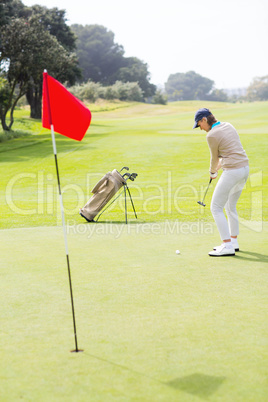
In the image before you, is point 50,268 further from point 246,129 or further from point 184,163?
point 246,129

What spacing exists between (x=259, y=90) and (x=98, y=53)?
55012mm

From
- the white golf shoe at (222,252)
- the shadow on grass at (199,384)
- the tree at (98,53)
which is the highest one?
the tree at (98,53)

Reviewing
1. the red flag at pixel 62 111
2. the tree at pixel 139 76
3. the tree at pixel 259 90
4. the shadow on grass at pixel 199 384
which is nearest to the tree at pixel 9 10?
the red flag at pixel 62 111

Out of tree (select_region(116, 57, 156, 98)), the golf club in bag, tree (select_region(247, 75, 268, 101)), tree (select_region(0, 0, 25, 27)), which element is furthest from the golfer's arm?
tree (select_region(247, 75, 268, 101))

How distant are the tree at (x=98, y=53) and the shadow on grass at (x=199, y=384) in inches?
4128

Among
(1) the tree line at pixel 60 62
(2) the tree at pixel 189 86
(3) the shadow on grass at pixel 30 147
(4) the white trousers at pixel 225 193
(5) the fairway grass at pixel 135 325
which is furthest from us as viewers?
(2) the tree at pixel 189 86

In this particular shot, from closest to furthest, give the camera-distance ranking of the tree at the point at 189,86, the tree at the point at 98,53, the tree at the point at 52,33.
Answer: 1. the tree at the point at 52,33
2. the tree at the point at 98,53
3. the tree at the point at 189,86

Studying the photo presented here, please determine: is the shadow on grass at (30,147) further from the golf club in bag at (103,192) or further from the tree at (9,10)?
the golf club in bag at (103,192)

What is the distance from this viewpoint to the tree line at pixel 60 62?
36.5 meters

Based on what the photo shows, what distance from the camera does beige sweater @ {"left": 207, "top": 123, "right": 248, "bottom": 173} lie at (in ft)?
23.0

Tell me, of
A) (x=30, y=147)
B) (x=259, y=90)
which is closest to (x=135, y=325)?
(x=30, y=147)

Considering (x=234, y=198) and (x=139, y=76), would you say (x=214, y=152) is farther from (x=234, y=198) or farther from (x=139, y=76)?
(x=139, y=76)

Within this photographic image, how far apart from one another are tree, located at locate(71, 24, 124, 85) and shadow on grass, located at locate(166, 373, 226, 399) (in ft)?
344

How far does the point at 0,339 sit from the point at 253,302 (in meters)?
2.46
